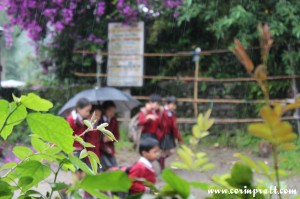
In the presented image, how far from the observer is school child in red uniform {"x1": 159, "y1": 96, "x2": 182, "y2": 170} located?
6883 mm

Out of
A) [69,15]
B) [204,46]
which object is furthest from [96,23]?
[204,46]

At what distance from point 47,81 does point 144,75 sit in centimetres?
229

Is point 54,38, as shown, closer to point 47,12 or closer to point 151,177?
point 47,12

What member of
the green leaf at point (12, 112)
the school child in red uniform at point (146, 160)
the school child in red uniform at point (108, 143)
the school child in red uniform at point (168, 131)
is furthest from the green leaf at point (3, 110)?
the school child in red uniform at point (168, 131)

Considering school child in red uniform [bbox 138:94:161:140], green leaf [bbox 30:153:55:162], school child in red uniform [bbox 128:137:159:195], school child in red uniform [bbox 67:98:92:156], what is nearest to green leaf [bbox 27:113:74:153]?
green leaf [bbox 30:153:55:162]

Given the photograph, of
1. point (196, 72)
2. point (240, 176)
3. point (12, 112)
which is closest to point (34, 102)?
point (12, 112)

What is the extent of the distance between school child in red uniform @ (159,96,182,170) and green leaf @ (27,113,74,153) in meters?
5.96

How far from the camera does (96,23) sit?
9.48 meters

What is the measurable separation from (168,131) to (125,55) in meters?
2.62

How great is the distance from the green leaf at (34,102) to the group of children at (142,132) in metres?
1.24

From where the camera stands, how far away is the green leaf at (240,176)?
0.59 metres

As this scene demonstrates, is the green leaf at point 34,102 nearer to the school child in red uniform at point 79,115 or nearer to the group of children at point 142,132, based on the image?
the group of children at point 142,132

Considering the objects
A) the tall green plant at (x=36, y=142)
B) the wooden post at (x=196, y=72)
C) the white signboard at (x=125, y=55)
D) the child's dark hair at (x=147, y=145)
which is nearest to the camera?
the tall green plant at (x=36, y=142)

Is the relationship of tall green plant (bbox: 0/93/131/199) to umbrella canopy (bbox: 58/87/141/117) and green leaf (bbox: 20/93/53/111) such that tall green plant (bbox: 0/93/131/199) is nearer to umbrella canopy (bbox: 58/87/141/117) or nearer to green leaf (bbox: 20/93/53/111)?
green leaf (bbox: 20/93/53/111)
